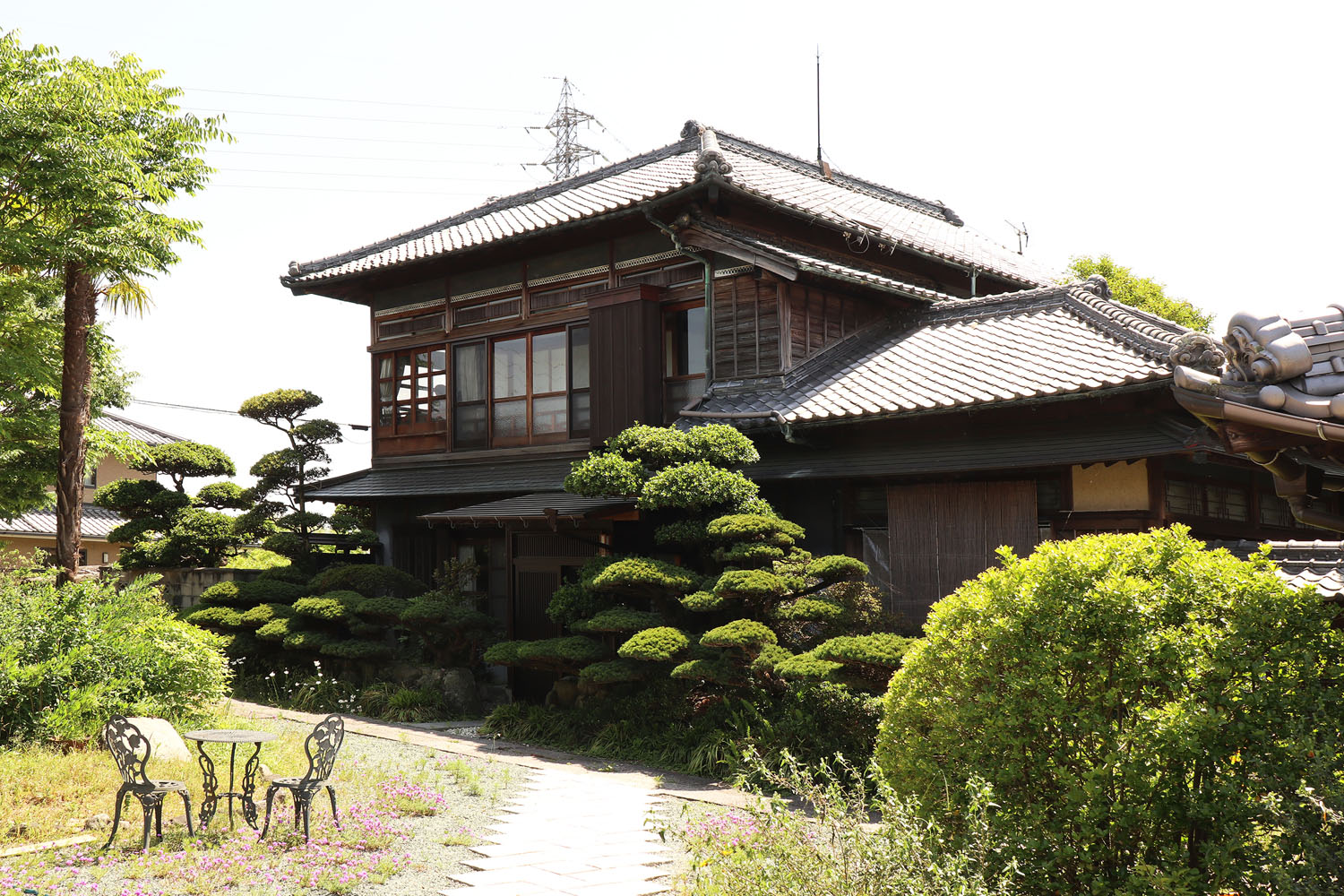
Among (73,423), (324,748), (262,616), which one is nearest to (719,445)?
(324,748)

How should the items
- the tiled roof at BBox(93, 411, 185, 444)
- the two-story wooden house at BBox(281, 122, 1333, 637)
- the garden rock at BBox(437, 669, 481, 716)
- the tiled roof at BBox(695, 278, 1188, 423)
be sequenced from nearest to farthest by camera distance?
the tiled roof at BBox(695, 278, 1188, 423), the two-story wooden house at BBox(281, 122, 1333, 637), the garden rock at BBox(437, 669, 481, 716), the tiled roof at BBox(93, 411, 185, 444)

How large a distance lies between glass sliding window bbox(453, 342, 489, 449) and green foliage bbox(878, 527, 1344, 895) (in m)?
12.9

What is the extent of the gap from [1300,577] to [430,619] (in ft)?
37.4

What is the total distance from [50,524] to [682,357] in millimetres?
26093

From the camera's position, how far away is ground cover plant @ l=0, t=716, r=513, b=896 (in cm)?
684

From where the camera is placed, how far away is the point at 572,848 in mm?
7992

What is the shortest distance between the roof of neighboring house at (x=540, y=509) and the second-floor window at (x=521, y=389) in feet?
4.83

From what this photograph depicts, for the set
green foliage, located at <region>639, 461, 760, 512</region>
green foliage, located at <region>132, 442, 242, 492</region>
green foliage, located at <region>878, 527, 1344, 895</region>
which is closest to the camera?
green foliage, located at <region>878, 527, 1344, 895</region>

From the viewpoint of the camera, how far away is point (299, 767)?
1006 cm

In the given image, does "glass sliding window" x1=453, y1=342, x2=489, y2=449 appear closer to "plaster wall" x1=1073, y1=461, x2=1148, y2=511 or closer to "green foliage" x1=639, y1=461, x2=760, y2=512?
"green foliage" x1=639, y1=461, x2=760, y2=512

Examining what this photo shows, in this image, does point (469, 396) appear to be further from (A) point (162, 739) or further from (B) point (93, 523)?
(B) point (93, 523)

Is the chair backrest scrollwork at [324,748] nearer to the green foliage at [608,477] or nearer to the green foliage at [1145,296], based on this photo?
the green foliage at [608,477]

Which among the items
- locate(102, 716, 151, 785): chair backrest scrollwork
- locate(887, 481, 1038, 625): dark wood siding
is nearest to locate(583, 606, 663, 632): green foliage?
locate(887, 481, 1038, 625): dark wood siding

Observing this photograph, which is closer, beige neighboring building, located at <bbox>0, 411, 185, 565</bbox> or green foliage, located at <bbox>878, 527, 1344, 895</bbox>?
green foliage, located at <bbox>878, 527, 1344, 895</bbox>
